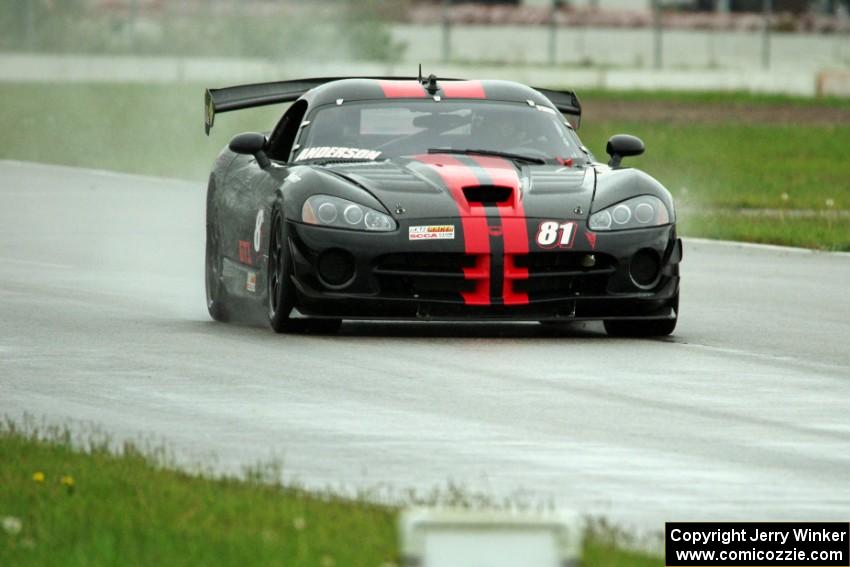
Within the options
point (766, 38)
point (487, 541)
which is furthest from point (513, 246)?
point (766, 38)

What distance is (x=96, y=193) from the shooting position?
25.4 meters

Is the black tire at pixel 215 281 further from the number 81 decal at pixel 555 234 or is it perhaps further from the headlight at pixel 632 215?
the headlight at pixel 632 215

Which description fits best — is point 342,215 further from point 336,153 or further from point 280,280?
point 336,153

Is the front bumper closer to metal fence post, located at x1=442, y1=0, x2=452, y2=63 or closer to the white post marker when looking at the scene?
the white post marker

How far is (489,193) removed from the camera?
487 inches

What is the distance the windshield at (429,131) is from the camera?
43.5 feet

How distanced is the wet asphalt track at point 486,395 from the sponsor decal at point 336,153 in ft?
2.93

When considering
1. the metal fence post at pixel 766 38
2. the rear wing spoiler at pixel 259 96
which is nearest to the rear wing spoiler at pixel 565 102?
the rear wing spoiler at pixel 259 96

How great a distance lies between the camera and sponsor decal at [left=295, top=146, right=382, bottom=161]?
1310 centimetres

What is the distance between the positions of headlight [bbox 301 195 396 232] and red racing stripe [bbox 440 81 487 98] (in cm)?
168

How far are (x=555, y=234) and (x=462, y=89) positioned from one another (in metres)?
1.94

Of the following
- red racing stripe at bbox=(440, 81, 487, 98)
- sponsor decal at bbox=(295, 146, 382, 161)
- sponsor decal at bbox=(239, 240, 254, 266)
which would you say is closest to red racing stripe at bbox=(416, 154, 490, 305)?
sponsor decal at bbox=(295, 146, 382, 161)

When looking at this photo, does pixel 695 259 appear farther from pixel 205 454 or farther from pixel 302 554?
pixel 302 554

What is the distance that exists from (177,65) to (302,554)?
46.1 m
